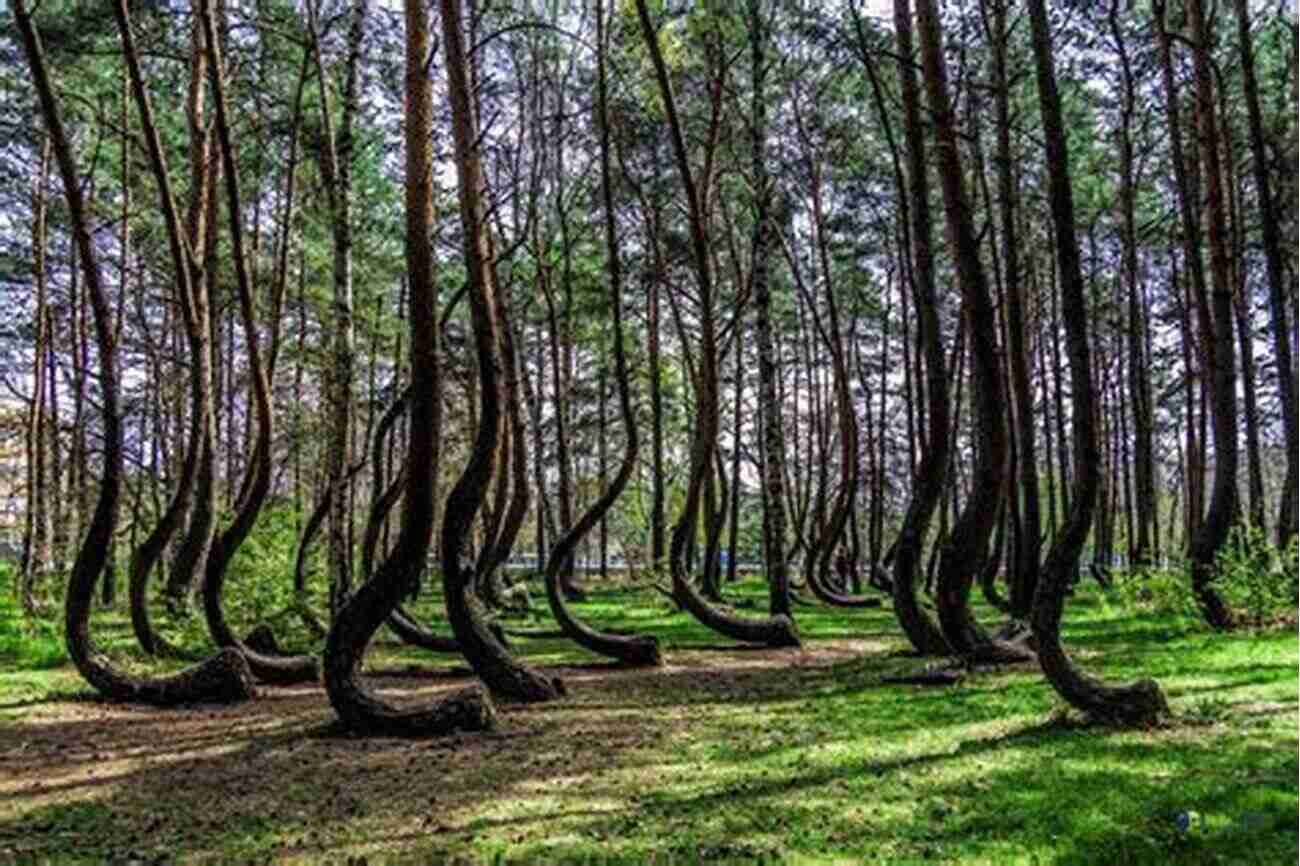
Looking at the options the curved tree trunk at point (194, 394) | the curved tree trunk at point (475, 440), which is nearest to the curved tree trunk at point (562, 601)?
the curved tree trunk at point (475, 440)

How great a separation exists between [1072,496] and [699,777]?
3.33 m

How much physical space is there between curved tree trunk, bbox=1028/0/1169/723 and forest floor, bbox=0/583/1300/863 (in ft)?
1.12

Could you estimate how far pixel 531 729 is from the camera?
8297mm

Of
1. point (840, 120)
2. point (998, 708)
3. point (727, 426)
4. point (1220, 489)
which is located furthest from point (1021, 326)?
point (727, 426)

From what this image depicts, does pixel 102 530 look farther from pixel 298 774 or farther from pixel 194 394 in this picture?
pixel 298 774

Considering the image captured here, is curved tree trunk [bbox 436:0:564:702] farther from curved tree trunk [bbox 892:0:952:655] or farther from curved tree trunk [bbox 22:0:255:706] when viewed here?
curved tree trunk [bbox 892:0:952:655]

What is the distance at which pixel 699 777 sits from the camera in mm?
6434

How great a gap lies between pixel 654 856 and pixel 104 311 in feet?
23.6

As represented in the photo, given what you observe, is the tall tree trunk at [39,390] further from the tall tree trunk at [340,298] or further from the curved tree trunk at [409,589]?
the curved tree trunk at [409,589]

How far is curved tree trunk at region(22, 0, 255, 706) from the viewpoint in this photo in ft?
30.2

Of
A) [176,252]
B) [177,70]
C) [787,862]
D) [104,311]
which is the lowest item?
[787,862]

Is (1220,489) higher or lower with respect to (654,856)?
higher

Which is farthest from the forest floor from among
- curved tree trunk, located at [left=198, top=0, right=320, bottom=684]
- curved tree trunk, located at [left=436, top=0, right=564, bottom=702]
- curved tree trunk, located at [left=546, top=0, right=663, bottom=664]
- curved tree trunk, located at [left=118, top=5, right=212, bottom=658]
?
curved tree trunk, located at [left=546, top=0, right=663, bottom=664]

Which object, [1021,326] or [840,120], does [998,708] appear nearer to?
[1021,326]
